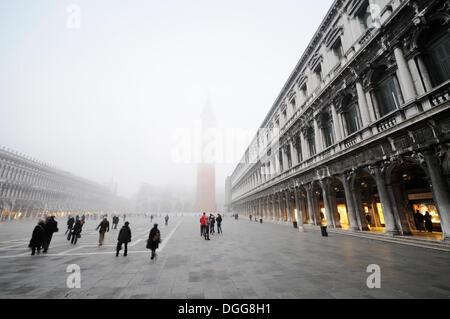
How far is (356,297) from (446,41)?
11608 millimetres

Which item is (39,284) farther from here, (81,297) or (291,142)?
(291,142)

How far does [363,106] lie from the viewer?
1234 centimetres

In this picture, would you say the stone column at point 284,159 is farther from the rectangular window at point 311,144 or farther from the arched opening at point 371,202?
the arched opening at point 371,202

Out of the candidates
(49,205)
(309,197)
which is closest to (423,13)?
(309,197)

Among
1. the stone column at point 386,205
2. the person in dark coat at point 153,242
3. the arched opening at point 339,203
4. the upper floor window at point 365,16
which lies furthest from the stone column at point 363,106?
the person in dark coat at point 153,242

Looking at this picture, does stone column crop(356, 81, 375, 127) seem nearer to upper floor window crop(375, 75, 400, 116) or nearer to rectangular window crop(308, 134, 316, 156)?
upper floor window crop(375, 75, 400, 116)

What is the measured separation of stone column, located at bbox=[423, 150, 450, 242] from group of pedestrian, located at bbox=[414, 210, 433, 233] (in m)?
4.26

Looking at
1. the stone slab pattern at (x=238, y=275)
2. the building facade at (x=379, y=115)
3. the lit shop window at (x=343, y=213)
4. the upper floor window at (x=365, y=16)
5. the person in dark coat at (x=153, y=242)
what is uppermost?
the upper floor window at (x=365, y=16)

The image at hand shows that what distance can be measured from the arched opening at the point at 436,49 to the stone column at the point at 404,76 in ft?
2.26

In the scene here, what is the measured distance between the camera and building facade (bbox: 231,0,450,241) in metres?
8.63

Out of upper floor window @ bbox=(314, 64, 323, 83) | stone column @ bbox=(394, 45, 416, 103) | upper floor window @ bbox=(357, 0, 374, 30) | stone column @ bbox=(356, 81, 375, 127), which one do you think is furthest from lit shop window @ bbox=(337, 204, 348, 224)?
upper floor window @ bbox=(357, 0, 374, 30)

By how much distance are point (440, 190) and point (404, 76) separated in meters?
5.62

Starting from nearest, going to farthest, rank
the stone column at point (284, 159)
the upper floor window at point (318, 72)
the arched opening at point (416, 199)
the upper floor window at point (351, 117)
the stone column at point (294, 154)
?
1. the arched opening at point (416, 199)
2. the upper floor window at point (351, 117)
3. the upper floor window at point (318, 72)
4. the stone column at point (294, 154)
5. the stone column at point (284, 159)

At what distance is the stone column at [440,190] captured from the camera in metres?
7.99
